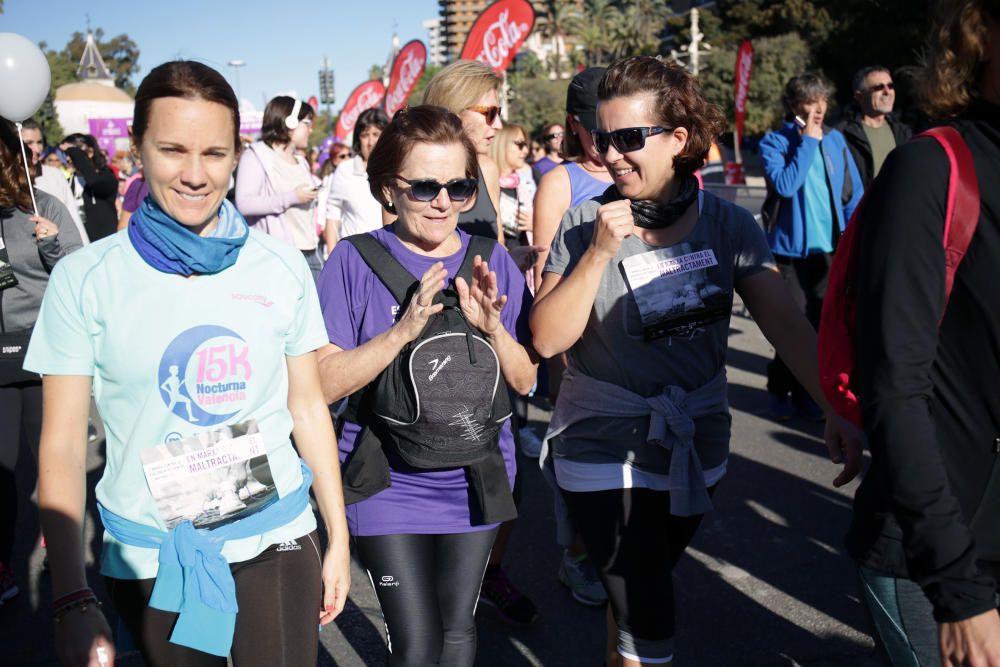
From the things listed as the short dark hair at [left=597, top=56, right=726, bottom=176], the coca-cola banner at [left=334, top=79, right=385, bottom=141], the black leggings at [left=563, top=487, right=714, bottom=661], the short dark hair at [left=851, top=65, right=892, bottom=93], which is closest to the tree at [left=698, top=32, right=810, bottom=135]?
the coca-cola banner at [left=334, top=79, right=385, bottom=141]

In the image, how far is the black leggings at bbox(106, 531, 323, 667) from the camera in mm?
2000

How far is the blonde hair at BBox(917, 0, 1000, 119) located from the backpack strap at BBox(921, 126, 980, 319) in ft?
0.39

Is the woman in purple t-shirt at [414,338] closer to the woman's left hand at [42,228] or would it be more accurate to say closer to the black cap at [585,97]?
the black cap at [585,97]

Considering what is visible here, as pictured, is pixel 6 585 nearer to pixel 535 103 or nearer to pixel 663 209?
pixel 663 209

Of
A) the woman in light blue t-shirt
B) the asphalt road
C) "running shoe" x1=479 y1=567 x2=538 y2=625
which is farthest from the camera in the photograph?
"running shoe" x1=479 y1=567 x2=538 y2=625

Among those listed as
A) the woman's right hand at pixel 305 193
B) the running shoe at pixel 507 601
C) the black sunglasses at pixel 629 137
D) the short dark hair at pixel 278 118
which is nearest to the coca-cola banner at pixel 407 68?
the short dark hair at pixel 278 118

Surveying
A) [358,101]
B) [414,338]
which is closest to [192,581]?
[414,338]

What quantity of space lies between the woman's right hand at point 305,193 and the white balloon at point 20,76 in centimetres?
181

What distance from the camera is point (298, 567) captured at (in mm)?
2172

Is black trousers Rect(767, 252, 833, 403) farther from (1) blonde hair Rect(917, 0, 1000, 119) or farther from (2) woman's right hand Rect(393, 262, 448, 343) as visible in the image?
(1) blonde hair Rect(917, 0, 1000, 119)

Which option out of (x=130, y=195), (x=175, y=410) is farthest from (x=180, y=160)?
(x=130, y=195)

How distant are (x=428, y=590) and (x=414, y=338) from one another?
0.73 meters

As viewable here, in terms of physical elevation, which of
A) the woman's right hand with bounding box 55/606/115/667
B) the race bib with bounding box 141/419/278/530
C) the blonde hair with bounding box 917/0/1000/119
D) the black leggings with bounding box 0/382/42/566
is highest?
the blonde hair with bounding box 917/0/1000/119

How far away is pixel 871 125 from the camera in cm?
601
